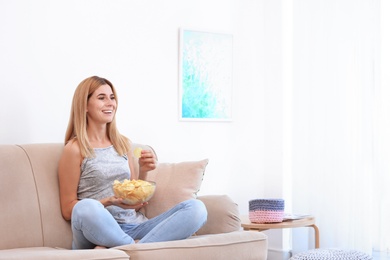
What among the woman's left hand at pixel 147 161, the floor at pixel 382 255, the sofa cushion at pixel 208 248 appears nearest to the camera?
the sofa cushion at pixel 208 248

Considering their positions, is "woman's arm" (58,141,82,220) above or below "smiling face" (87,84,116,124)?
below

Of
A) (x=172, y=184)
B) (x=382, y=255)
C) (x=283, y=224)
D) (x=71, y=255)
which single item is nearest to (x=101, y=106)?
(x=172, y=184)

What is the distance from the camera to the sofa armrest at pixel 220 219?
361cm

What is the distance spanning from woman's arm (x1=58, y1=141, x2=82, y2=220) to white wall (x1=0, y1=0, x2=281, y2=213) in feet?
1.60

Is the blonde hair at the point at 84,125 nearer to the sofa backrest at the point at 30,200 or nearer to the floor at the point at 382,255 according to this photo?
the sofa backrest at the point at 30,200

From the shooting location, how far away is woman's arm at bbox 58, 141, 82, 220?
3.43 m

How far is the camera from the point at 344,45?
4582 millimetres

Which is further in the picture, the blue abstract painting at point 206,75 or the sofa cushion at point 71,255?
the blue abstract painting at point 206,75

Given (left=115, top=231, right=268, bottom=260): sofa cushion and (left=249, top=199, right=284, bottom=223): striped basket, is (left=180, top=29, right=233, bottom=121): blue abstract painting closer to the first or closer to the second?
(left=249, top=199, right=284, bottom=223): striped basket

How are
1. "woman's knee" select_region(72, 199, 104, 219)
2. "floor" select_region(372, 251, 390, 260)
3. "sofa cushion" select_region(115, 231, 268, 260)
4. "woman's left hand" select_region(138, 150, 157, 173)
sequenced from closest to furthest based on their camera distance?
"sofa cushion" select_region(115, 231, 268, 260) < "woman's knee" select_region(72, 199, 104, 219) < "woman's left hand" select_region(138, 150, 157, 173) < "floor" select_region(372, 251, 390, 260)

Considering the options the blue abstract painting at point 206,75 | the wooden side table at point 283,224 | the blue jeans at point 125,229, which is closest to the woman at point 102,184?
the blue jeans at point 125,229

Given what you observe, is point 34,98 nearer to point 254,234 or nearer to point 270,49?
point 254,234

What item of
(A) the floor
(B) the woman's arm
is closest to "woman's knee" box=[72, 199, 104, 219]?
(B) the woman's arm

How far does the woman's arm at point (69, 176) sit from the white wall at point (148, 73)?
49cm
